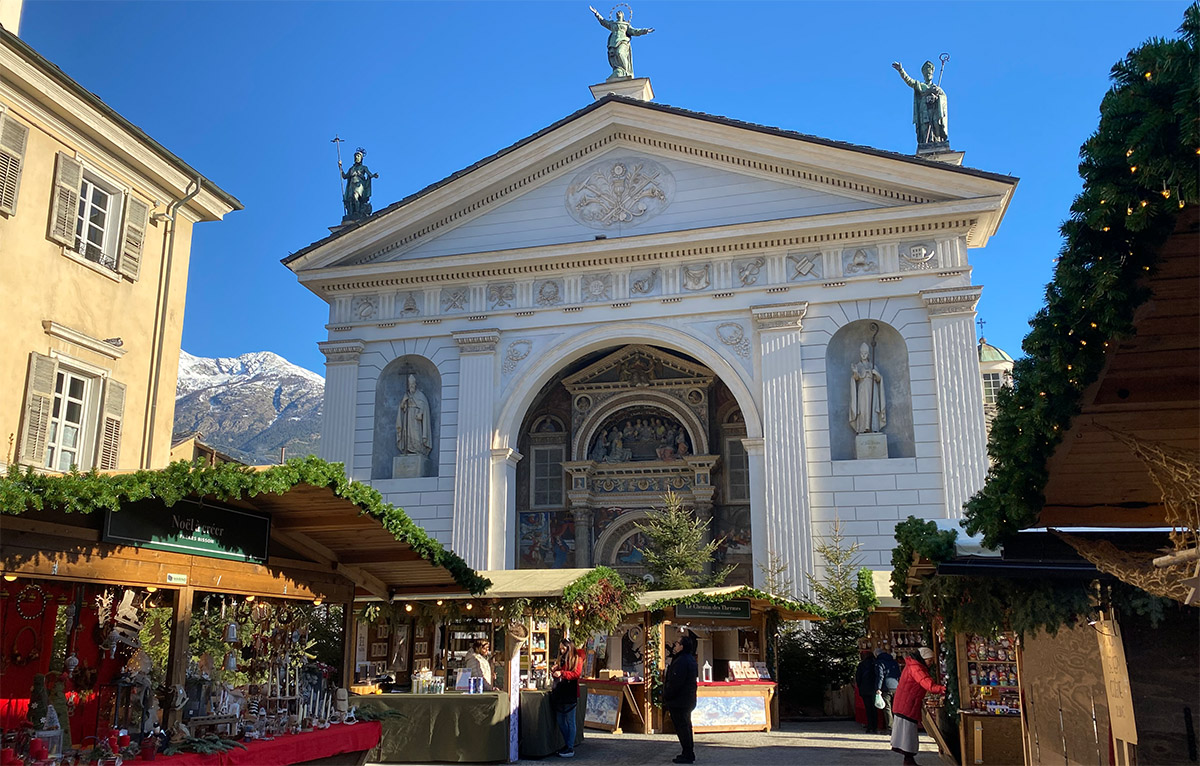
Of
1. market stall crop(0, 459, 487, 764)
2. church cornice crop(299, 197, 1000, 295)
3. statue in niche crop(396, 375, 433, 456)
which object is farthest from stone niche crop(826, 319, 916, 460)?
market stall crop(0, 459, 487, 764)

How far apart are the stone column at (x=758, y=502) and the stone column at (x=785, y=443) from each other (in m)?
0.05

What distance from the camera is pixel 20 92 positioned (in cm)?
1414

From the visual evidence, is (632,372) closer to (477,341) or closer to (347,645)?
(477,341)

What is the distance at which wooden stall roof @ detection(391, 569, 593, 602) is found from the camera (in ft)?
42.8

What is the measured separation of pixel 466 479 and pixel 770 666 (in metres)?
9.23

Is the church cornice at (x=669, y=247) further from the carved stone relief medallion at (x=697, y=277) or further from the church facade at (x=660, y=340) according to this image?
the carved stone relief medallion at (x=697, y=277)

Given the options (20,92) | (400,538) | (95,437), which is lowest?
(400,538)

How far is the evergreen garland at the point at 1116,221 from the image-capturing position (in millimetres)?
3693

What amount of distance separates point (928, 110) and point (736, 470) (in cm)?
1025

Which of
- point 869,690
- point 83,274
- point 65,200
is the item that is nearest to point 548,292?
point 83,274

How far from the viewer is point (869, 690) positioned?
1639 centimetres

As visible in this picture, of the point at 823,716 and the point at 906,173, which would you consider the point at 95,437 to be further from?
the point at 906,173

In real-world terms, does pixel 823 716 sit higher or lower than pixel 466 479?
lower

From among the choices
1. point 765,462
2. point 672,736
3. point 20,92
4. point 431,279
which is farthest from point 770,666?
point 20,92
